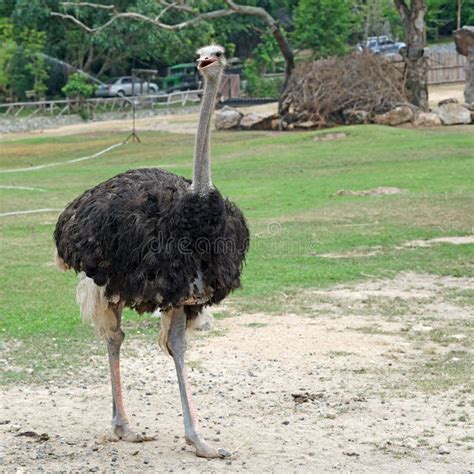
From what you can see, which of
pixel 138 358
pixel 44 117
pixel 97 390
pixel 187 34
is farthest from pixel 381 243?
pixel 187 34

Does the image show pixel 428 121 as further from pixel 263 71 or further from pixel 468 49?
pixel 263 71

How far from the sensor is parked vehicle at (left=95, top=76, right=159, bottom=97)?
4791cm

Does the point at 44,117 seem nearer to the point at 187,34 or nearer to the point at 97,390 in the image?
the point at 187,34

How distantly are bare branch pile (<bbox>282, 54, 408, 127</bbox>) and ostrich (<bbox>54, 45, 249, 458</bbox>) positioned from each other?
75.6ft

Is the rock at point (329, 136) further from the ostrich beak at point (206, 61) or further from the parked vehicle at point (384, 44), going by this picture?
the parked vehicle at point (384, 44)

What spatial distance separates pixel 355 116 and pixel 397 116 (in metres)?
1.12

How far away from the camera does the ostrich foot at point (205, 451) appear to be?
5215mm

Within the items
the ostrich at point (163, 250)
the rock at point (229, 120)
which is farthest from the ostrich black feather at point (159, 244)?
the rock at point (229, 120)

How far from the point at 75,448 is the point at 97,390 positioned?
1132 millimetres

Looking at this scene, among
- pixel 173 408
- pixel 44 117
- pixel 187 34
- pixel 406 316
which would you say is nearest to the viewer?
pixel 173 408

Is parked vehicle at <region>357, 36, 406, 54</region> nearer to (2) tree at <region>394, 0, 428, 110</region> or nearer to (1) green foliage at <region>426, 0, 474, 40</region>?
(1) green foliage at <region>426, 0, 474, 40</region>

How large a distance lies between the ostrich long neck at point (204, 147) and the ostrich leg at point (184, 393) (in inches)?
26.4

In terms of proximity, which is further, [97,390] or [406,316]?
[406,316]

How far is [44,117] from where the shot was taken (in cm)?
4144
